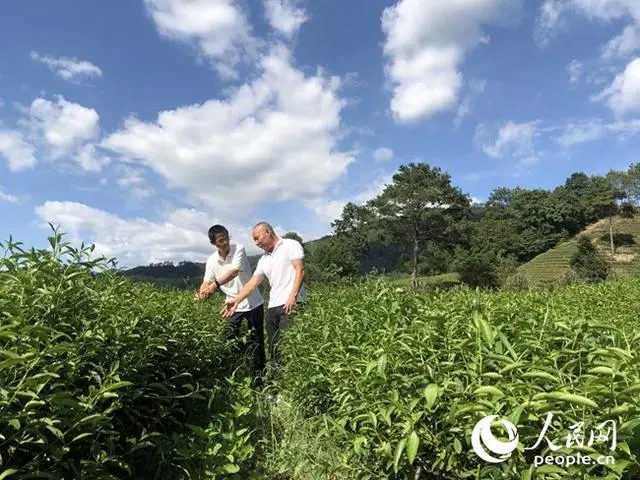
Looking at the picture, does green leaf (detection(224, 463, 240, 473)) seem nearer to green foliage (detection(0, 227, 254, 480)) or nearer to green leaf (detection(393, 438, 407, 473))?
green foliage (detection(0, 227, 254, 480))

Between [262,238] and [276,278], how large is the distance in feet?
1.74

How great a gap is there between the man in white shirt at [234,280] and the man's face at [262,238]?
0.75 ft

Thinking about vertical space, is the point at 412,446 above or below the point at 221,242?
below

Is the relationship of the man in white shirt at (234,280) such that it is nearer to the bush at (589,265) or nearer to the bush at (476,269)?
the bush at (589,265)

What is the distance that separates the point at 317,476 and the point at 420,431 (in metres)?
1.41

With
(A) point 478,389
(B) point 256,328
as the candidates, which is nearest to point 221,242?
(B) point 256,328

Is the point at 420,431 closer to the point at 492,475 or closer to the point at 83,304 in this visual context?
the point at 492,475

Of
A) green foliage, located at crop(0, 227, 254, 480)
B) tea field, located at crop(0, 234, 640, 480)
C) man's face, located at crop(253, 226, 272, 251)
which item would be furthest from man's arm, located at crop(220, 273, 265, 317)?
tea field, located at crop(0, 234, 640, 480)

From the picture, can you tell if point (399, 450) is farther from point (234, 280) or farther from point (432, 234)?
point (432, 234)

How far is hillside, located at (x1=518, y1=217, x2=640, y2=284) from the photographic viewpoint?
61969 mm

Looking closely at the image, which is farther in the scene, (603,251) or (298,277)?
(603,251)

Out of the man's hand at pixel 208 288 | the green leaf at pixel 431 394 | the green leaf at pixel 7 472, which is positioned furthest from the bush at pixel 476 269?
the green leaf at pixel 7 472

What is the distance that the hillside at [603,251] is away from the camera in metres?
62.0

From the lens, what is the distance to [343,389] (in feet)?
8.23
